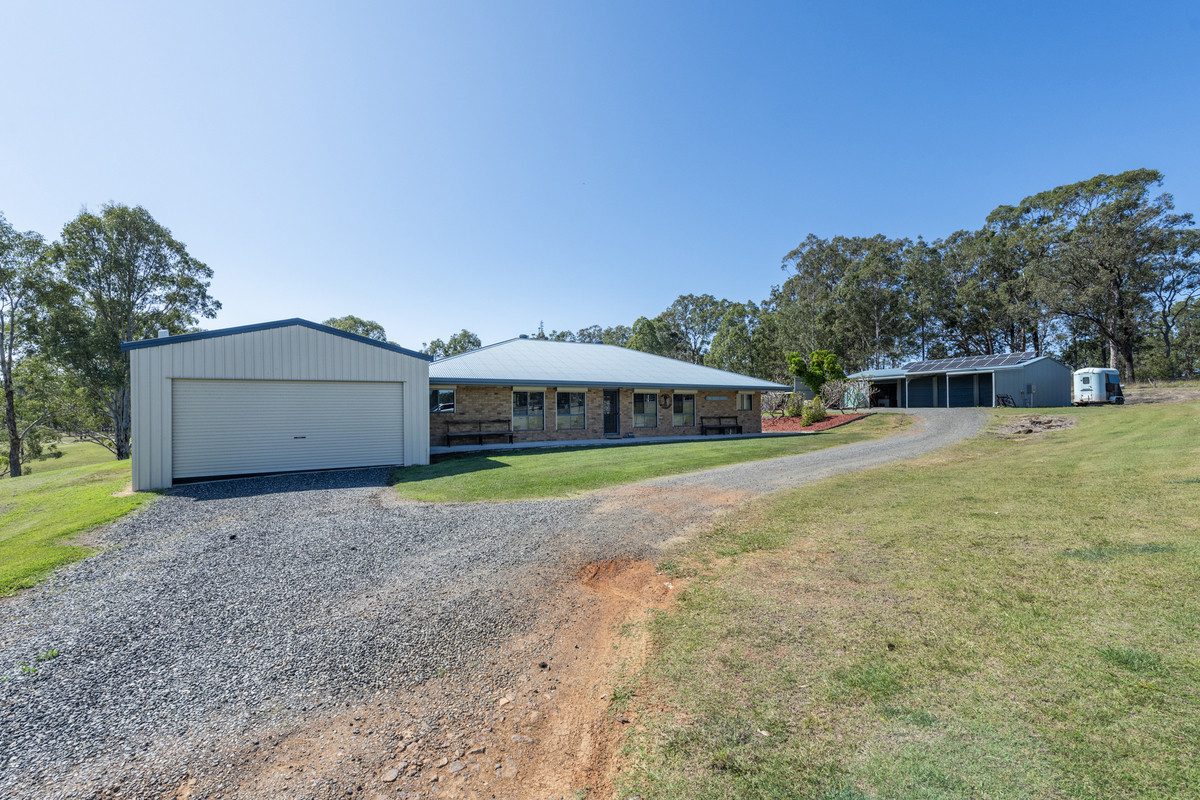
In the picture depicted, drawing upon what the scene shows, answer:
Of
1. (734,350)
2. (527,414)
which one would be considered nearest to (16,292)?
(527,414)

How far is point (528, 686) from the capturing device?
9.41 ft

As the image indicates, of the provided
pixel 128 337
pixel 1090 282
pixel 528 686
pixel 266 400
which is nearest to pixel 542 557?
pixel 528 686

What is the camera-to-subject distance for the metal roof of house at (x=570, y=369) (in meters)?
15.5

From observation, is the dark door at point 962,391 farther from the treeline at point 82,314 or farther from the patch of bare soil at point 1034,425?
the treeline at point 82,314

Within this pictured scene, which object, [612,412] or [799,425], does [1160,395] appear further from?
[612,412]

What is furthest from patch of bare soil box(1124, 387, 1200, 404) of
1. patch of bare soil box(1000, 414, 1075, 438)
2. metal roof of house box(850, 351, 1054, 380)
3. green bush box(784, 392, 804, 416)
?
green bush box(784, 392, 804, 416)

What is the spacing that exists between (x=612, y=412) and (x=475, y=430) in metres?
5.28

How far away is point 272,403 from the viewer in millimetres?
10703

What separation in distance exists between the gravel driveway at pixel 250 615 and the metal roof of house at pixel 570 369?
332 inches

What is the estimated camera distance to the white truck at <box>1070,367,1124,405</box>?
76.3 feet

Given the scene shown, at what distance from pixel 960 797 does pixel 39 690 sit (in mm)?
4950

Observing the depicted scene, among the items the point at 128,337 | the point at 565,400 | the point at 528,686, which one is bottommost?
the point at 528,686

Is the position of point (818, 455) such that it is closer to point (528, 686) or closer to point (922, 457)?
point (922, 457)

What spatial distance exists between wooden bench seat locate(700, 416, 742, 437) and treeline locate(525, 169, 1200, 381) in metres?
24.4
